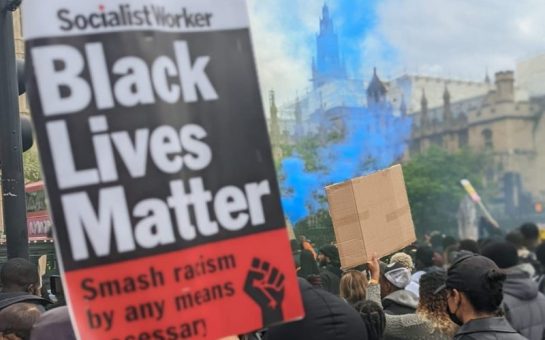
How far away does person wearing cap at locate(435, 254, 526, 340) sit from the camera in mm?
2818

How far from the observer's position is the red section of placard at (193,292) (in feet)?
6.22

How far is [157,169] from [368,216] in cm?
305

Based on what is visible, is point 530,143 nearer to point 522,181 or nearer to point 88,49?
point 522,181

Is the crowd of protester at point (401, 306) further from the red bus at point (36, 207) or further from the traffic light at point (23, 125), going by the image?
the red bus at point (36, 207)

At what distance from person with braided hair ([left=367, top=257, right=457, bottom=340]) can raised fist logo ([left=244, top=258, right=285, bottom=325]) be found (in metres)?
1.79

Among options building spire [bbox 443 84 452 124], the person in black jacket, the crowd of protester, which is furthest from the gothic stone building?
the person in black jacket

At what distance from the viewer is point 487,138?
7825 centimetres

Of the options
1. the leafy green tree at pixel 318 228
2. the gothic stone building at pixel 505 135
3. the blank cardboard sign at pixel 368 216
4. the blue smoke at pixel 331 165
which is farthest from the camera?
the gothic stone building at pixel 505 135

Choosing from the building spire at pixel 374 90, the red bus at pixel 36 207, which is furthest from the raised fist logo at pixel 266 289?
the building spire at pixel 374 90

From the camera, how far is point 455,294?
2.95 m

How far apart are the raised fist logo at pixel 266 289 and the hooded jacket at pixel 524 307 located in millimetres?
2507

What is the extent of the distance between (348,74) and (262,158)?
13.8 metres

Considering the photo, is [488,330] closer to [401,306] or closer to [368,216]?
[401,306]

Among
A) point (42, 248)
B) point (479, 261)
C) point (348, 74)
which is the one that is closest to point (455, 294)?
point (479, 261)
